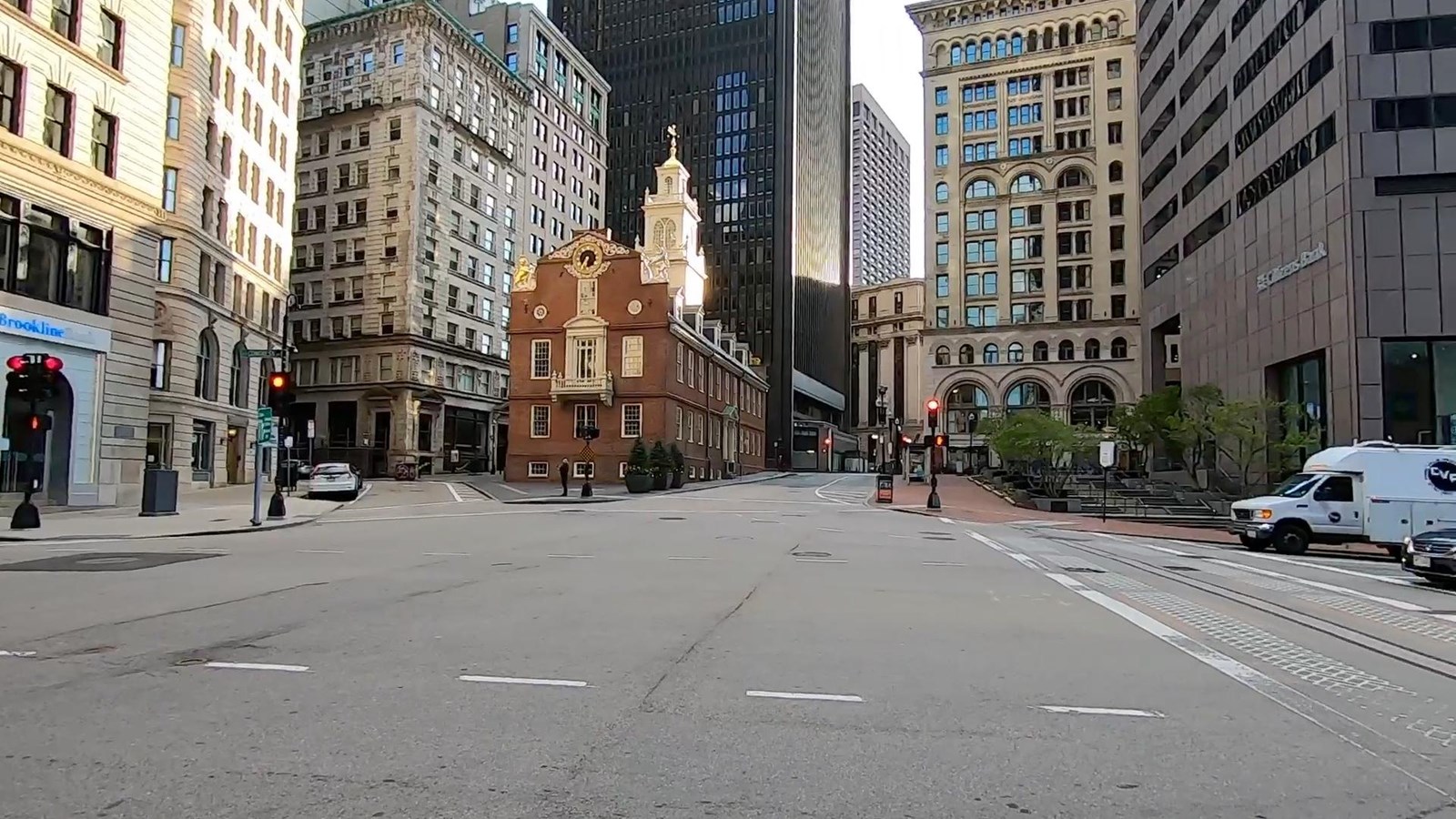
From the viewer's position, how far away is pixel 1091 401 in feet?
295

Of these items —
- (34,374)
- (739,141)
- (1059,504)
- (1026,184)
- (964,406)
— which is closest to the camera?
(34,374)

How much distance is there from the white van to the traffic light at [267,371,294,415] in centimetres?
2499

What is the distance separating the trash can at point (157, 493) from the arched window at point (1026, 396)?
77499 mm

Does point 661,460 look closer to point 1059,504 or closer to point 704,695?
point 1059,504

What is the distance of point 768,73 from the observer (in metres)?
A: 123

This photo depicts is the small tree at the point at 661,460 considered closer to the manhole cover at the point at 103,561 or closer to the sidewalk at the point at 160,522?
the sidewalk at the point at 160,522

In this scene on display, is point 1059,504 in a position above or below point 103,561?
above

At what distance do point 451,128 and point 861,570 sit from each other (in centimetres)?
6584

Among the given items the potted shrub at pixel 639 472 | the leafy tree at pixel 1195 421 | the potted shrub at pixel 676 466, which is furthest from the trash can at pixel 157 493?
the leafy tree at pixel 1195 421

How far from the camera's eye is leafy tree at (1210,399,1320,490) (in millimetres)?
35903

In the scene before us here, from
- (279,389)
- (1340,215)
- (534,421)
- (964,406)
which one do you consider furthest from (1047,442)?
(964,406)

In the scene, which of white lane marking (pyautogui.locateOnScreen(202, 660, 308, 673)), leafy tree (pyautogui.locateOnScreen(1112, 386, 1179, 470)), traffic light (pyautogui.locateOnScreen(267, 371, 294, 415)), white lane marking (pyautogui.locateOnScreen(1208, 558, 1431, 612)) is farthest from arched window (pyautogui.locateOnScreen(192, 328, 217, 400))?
leafy tree (pyautogui.locateOnScreen(1112, 386, 1179, 470))

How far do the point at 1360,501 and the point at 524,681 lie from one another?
22624 millimetres

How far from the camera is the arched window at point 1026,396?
9125cm
